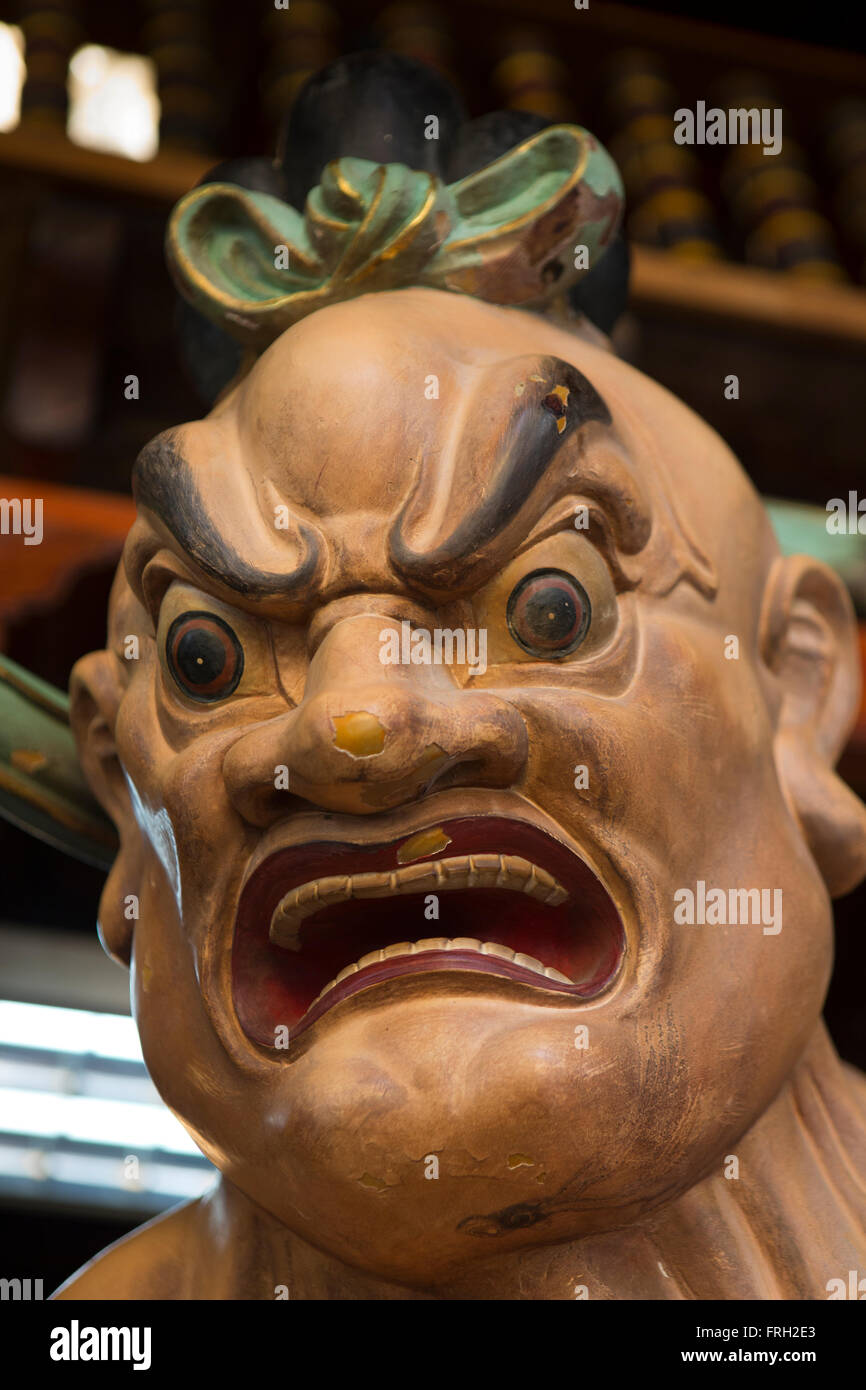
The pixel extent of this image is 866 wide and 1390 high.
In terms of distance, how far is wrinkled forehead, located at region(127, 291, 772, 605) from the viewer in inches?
46.5

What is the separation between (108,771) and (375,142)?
24.0 inches

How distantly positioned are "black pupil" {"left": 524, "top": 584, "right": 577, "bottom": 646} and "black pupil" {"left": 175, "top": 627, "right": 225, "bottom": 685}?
0.74ft

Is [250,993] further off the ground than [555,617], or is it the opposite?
[555,617]

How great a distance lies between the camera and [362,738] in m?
1.07

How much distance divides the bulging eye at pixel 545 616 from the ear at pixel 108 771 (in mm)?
369

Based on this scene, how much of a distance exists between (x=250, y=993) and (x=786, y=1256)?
17.3 inches

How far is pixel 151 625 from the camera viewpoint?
1.33 metres

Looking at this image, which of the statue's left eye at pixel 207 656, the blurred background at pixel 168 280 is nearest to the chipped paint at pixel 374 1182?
the statue's left eye at pixel 207 656

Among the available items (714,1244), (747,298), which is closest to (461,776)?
(714,1244)

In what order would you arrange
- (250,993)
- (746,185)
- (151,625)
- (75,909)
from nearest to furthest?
1. (250,993)
2. (151,625)
3. (746,185)
4. (75,909)

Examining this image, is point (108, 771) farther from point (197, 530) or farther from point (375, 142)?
point (375, 142)

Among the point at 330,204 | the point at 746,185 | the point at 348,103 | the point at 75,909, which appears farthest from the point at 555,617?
the point at 75,909

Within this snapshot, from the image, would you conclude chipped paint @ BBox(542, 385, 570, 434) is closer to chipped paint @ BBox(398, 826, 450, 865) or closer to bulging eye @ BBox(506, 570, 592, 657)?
bulging eye @ BBox(506, 570, 592, 657)
